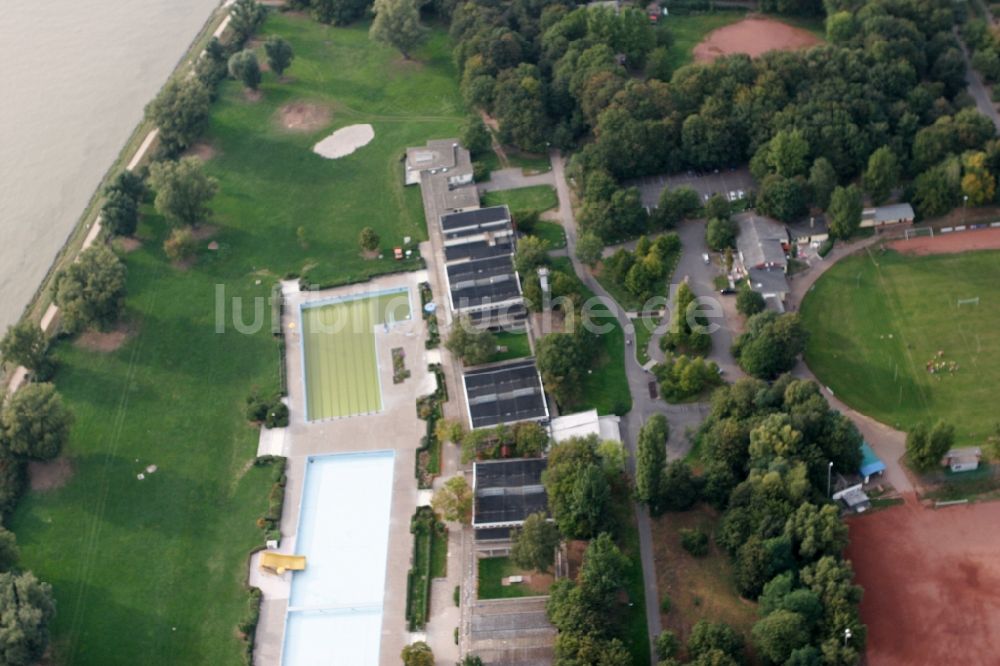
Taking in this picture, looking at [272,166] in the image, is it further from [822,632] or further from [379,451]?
[822,632]

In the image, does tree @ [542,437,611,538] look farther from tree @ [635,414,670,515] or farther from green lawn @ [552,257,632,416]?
green lawn @ [552,257,632,416]

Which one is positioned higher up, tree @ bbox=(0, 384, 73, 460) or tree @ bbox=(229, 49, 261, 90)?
tree @ bbox=(229, 49, 261, 90)

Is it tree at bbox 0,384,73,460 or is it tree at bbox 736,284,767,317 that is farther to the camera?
tree at bbox 736,284,767,317

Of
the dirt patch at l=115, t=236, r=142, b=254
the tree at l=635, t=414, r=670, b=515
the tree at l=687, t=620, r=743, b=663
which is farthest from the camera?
the dirt patch at l=115, t=236, r=142, b=254

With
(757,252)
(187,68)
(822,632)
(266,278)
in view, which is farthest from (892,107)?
(187,68)

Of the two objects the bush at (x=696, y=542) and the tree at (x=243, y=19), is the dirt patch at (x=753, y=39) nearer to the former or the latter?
the tree at (x=243, y=19)

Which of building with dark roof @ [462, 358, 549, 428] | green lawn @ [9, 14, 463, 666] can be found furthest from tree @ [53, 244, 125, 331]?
building with dark roof @ [462, 358, 549, 428]

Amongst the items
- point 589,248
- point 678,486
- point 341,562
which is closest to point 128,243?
point 341,562
